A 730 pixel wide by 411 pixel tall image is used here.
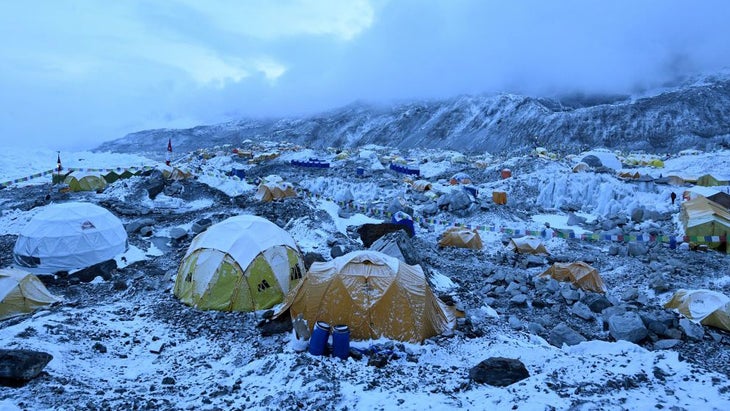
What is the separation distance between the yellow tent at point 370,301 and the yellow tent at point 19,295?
679 centimetres

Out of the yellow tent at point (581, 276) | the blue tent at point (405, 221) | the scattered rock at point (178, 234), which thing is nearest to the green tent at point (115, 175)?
the scattered rock at point (178, 234)

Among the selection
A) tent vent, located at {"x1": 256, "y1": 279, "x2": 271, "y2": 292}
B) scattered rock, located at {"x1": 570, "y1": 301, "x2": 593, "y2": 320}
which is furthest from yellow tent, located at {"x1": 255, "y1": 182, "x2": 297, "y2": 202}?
scattered rock, located at {"x1": 570, "y1": 301, "x2": 593, "y2": 320}

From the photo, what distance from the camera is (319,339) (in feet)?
26.4

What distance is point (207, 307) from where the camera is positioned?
35.9ft

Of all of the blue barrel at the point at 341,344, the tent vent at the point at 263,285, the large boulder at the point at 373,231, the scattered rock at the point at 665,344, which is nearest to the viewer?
the blue barrel at the point at 341,344

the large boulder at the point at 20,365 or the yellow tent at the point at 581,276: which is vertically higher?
the large boulder at the point at 20,365

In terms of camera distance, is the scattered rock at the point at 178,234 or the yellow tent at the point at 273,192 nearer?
the scattered rock at the point at 178,234

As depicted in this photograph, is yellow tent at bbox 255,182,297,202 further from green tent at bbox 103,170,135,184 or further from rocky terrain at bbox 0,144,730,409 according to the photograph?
green tent at bbox 103,170,135,184

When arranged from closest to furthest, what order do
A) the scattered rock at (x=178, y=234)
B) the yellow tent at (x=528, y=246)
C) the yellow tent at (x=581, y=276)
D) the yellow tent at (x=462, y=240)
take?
the yellow tent at (x=581, y=276) < the scattered rock at (x=178, y=234) < the yellow tent at (x=528, y=246) < the yellow tent at (x=462, y=240)

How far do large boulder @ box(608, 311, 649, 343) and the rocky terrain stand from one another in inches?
1.1

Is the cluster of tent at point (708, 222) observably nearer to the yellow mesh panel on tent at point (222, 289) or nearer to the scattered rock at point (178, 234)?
the yellow mesh panel on tent at point (222, 289)

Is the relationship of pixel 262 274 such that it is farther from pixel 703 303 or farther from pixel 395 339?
pixel 703 303

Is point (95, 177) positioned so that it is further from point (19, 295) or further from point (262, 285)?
point (262, 285)

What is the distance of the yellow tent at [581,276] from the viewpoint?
14070mm
